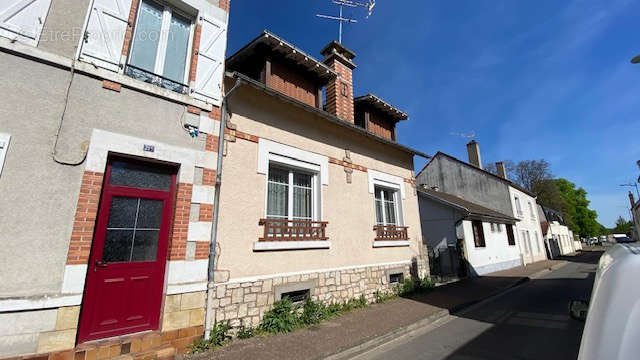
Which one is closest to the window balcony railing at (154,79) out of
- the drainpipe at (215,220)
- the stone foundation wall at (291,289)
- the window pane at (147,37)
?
the window pane at (147,37)

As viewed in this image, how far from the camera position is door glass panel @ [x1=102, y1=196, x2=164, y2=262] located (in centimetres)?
384

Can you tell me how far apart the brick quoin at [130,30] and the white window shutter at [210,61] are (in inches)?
40.2

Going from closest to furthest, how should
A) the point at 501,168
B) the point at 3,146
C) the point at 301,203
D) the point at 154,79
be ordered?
the point at 3,146 < the point at 154,79 < the point at 301,203 < the point at 501,168

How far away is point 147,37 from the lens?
4.65 m

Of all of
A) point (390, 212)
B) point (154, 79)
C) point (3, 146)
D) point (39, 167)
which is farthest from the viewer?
point (390, 212)

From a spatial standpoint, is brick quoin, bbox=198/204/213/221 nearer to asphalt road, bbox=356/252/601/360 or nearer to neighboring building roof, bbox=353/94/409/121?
asphalt road, bbox=356/252/601/360

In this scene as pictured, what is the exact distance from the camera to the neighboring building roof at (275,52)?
21.0 feet

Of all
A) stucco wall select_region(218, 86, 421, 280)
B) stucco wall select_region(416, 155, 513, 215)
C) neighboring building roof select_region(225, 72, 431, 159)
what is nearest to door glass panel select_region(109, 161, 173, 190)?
stucco wall select_region(218, 86, 421, 280)

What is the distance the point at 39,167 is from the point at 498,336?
7.33 m

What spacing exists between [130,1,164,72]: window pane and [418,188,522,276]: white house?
1231cm

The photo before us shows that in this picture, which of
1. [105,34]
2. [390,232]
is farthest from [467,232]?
[105,34]

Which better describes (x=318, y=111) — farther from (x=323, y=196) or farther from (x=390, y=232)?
(x=390, y=232)

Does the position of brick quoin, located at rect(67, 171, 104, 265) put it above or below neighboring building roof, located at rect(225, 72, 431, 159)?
below

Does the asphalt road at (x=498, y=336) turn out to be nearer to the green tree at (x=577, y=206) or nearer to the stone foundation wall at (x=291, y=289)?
the stone foundation wall at (x=291, y=289)
